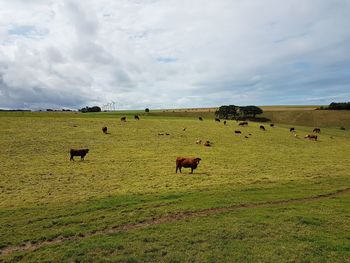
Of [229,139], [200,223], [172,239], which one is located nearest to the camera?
[172,239]

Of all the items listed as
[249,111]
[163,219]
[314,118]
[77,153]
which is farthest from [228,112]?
[163,219]

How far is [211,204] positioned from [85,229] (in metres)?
6.78

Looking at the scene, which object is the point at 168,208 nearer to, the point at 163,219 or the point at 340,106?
the point at 163,219

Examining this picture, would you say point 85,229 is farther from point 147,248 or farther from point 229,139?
point 229,139

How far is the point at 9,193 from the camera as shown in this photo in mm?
20297

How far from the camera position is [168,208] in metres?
16.5

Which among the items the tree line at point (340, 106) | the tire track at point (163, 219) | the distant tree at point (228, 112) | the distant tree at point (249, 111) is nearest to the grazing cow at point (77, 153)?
the tire track at point (163, 219)

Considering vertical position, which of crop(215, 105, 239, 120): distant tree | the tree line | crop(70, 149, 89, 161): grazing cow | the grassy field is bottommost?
the grassy field

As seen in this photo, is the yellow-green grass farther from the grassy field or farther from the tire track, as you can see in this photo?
the tire track

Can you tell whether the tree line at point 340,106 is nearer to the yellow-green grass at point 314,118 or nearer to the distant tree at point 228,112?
the yellow-green grass at point 314,118

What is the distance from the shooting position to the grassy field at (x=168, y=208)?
11.2m

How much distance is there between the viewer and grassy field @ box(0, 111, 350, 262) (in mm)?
11242

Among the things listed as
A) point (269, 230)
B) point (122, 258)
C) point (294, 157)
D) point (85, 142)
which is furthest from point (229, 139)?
point (122, 258)

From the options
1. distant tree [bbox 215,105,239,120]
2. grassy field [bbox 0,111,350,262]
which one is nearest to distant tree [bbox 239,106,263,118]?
distant tree [bbox 215,105,239,120]
